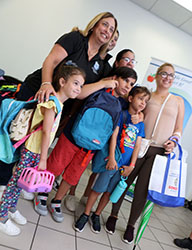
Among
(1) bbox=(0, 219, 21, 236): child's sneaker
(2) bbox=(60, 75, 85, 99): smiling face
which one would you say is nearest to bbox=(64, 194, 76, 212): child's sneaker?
(1) bbox=(0, 219, 21, 236): child's sneaker

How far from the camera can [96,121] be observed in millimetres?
1415

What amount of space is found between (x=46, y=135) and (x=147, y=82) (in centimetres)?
231

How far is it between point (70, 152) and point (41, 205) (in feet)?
1.60

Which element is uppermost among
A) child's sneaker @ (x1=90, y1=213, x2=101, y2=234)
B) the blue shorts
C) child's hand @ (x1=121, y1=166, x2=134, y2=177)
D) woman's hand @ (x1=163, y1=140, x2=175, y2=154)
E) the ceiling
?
the ceiling

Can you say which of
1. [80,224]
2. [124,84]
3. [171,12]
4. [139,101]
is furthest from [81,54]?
[171,12]

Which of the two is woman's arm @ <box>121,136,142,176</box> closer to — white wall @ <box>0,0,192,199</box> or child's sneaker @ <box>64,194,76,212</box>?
child's sneaker @ <box>64,194,76,212</box>

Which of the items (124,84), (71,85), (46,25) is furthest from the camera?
(46,25)

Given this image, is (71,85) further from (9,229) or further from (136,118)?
(9,229)

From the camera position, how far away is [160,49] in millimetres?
4039

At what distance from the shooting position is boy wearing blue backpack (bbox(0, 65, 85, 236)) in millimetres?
1159

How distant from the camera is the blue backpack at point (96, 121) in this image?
4.57ft

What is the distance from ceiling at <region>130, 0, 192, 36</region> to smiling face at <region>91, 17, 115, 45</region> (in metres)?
2.76

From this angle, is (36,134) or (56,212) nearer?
(36,134)

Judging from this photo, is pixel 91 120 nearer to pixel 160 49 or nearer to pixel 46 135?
pixel 46 135
